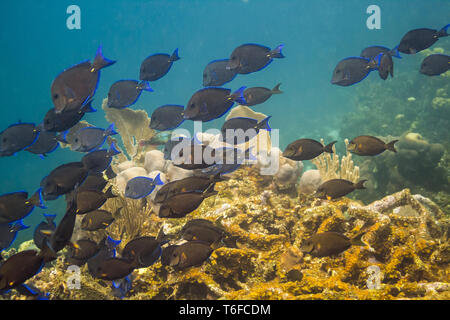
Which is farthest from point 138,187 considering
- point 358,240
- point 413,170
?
point 413,170

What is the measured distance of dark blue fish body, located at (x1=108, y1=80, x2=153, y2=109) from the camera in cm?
351

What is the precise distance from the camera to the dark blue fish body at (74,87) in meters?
1.93

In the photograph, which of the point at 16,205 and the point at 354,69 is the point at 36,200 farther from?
the point at 354,69

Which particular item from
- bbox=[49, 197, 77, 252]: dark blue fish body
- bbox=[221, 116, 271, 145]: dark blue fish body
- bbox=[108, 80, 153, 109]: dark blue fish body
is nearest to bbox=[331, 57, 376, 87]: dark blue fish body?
bbox=[221, 116, 271, 145]: dark blue fish body

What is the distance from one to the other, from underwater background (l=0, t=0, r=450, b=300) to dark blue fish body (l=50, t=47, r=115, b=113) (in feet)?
23.6

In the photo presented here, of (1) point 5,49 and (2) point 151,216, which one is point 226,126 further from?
(1) point 5,49

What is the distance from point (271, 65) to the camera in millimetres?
79562

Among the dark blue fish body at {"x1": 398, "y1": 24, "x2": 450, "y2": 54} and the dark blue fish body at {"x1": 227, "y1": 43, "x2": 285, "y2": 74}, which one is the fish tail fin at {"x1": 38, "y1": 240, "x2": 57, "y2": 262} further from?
the dark blue fish body at {"x1": 398, "y1": 24, "x2": 450, "y2": 54}

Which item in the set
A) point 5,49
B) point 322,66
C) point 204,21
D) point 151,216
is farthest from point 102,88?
point 151,216

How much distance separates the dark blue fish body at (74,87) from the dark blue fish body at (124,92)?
1.51 meters

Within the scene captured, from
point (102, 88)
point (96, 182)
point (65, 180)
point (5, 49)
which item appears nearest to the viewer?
point (65, 180)

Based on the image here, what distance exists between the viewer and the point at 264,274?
8.79 ft

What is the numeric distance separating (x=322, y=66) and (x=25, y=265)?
84.6 m

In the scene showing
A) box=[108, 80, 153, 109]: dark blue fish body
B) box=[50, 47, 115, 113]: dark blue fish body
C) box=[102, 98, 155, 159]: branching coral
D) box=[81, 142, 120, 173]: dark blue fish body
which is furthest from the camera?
box=[102, 98, 155, 159]: branching coral
